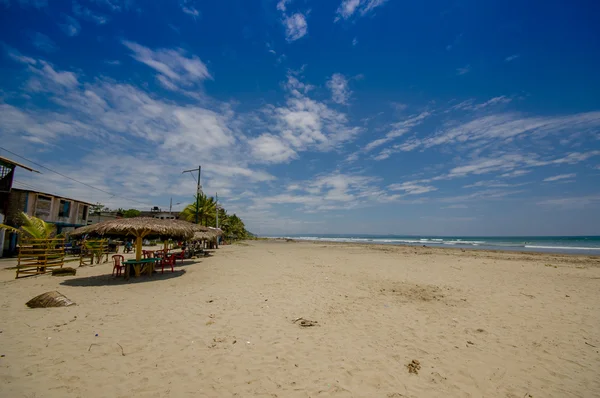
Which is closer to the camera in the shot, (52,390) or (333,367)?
(52,390)

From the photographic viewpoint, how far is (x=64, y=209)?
27734 millimetres

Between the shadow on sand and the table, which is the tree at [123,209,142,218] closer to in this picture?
the shadow on sand

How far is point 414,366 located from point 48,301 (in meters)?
9.64

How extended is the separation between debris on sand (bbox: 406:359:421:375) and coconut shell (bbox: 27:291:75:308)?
915 centimetres

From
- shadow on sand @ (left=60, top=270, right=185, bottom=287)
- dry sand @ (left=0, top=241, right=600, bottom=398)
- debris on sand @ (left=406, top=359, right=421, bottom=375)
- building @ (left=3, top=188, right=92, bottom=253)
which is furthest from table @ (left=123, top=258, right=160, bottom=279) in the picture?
building @ (left=3, top=188, right=92, bottom=253)

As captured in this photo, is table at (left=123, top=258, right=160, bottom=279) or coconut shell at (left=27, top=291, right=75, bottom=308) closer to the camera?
coconut shell at (left=27, top=291, right=75, bottom=308)

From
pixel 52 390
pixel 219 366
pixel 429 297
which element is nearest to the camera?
pixel 52 390

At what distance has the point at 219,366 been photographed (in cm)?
431

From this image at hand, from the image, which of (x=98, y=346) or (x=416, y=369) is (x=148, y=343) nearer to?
(x=98, y=346)

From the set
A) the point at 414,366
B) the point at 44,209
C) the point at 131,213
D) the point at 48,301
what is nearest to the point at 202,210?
the point at 44,209

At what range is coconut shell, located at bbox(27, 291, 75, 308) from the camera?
7172mm

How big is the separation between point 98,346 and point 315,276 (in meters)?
9.30

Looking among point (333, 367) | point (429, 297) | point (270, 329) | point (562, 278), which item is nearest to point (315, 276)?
point (429, 297)

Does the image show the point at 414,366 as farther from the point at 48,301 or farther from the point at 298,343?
the point at 48,301
